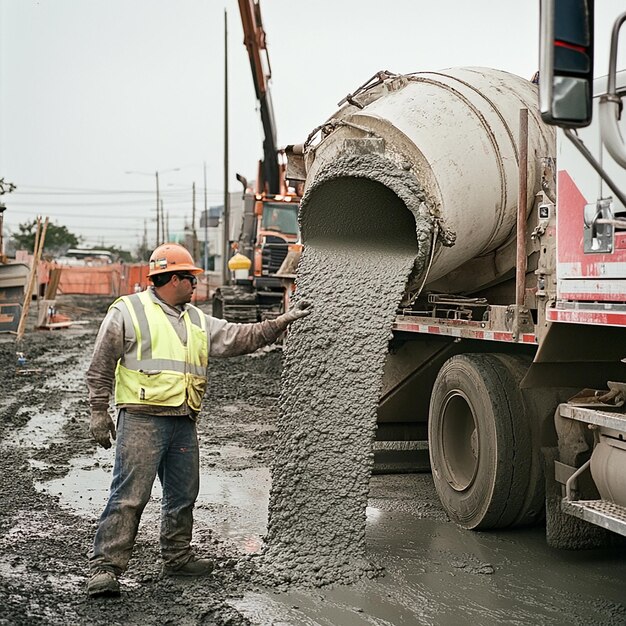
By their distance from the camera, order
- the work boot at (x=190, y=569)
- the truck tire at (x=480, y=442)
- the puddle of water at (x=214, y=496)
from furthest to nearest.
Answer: the puddle of water at (x=214, y=496), the truck tire at (x=480, y=442), the work boot at (x=190, y=569)

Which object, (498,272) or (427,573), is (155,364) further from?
(498,272)

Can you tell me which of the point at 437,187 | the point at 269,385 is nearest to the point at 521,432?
the point at 437,187

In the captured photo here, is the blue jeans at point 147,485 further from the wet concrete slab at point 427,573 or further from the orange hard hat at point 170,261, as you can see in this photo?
the orange hard hat at point 170,261

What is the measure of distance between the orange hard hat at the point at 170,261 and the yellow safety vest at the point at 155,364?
181 mm

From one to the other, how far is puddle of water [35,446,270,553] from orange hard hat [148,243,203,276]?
5.60ft

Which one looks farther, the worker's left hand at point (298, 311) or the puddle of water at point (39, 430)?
the puddle of water at point (39, 430)

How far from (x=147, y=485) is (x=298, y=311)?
1.28m

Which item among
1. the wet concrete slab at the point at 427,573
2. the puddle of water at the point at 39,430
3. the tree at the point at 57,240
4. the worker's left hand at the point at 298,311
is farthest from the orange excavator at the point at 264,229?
the tree at the point at 57,240

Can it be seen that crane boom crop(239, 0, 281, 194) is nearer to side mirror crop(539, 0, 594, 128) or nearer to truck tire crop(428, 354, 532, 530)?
truck tire crop(428, 354, 532, 530)

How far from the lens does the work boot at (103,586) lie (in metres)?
4.39

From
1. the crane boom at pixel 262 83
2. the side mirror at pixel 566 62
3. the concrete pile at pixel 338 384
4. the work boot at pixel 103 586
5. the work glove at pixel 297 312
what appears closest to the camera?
the side mirror at pixel 566 62

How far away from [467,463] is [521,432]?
748 millimetres

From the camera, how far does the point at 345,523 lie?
16.2 ft

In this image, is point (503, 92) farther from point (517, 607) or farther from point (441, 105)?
point (517, 607)
